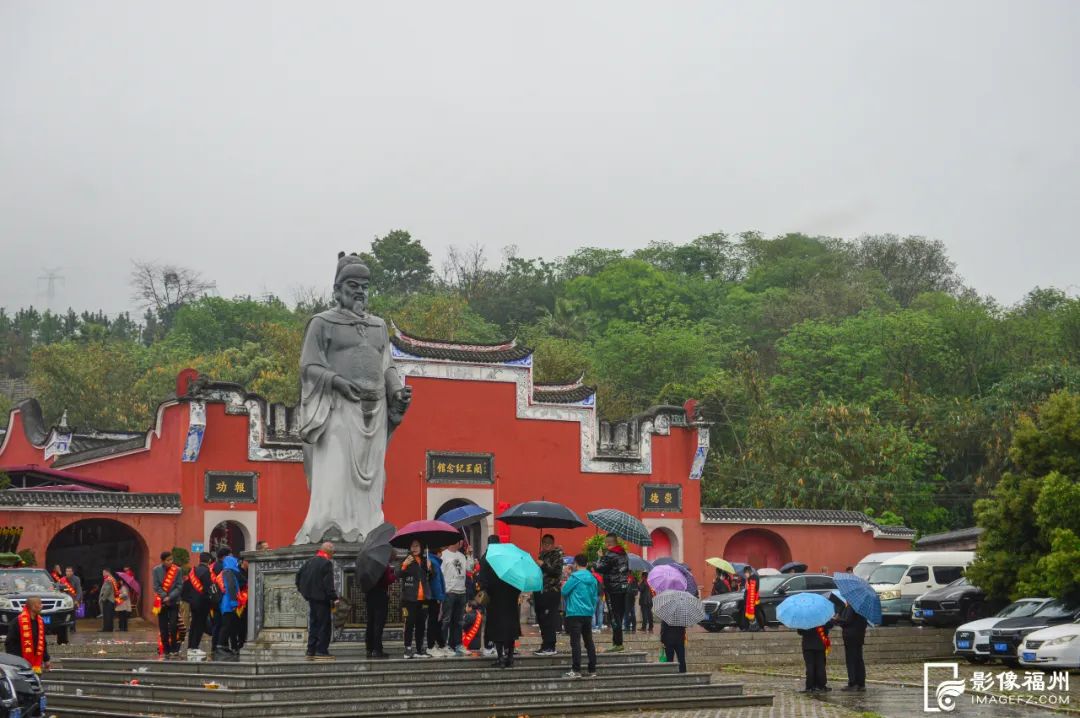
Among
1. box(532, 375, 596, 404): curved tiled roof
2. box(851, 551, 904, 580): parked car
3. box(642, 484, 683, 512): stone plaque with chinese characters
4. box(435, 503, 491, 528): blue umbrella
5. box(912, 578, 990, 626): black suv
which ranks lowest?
box(912, 578, 990, 626): black suv

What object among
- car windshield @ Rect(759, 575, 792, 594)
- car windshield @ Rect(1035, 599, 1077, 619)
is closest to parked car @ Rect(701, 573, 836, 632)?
car windshield @ Rect(759, 575, 792, 594)

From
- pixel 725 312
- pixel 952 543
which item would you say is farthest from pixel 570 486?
pixel 725 312

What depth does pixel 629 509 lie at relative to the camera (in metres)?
32.6

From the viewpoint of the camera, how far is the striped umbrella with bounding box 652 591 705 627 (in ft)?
54.4

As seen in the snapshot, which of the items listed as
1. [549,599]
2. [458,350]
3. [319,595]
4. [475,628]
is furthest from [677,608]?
[458,350]

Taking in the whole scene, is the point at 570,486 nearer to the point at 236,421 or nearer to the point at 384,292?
the point at 236,421

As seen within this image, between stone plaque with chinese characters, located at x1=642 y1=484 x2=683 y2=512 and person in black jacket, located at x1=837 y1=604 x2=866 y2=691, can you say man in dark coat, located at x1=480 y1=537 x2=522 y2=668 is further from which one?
stone plaque with chinese characters, located at x1=642 y1=484 x2=683 y2=512

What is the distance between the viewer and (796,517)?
111 ft

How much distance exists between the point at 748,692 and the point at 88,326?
192 feet

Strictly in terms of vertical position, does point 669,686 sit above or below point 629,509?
below

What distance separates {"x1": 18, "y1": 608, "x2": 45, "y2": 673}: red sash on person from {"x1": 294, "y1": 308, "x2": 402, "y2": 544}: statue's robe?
2.87 m

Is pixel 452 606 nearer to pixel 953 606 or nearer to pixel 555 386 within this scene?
pixel 953 606

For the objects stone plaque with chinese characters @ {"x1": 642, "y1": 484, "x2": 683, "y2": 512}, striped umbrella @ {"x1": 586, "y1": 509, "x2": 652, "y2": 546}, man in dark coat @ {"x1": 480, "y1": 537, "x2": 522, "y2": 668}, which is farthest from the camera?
stone plaque with chinese characters @ {"x1": 642, "y1": 484, "x2": 683, "y2": 512}

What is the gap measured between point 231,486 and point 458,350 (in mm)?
5880
